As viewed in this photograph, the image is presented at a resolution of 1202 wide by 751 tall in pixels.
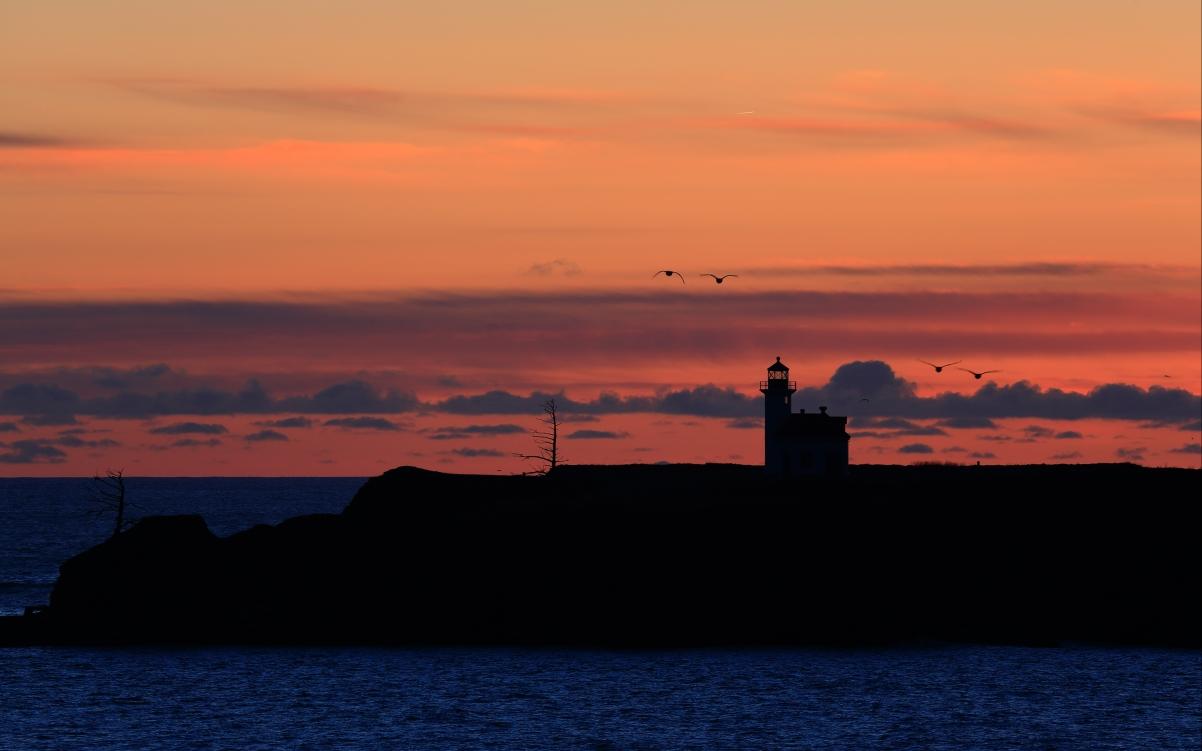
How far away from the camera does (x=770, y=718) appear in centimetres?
6806

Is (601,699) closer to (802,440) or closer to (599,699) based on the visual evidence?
(599,699)

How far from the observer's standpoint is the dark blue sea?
214 feet

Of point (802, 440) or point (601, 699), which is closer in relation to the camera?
point (601, 699)

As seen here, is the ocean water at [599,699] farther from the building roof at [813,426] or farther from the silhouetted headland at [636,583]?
the building roof at [813,426]

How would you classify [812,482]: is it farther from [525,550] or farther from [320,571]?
[320,571]

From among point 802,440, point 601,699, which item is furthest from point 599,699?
point 802,440

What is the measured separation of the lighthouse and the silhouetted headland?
974cm

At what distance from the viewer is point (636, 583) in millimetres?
87062

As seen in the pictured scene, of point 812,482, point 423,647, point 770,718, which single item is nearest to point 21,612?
point 423,647

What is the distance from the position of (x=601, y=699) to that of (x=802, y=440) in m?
34.2

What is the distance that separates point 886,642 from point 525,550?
18787 mm

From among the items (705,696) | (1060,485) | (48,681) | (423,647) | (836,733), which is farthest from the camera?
(1060,485)

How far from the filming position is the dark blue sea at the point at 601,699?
65.2 meters

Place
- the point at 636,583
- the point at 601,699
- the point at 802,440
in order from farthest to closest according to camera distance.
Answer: the point at 802,440 → the point at 636,583 → the point at 601,699
